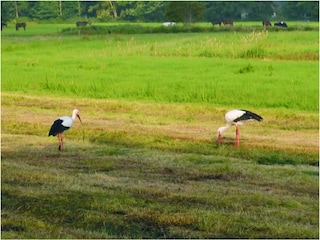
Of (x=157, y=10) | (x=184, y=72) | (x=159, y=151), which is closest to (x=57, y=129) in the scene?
(x=159, y=151)

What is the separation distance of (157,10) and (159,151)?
4331cm

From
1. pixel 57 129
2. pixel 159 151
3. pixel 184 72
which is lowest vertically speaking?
pixel 184 72

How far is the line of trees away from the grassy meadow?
A: 81.1 feet

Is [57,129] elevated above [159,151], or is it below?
above

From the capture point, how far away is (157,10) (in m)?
54.2

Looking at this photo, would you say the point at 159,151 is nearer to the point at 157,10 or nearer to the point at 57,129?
the point at 57,129

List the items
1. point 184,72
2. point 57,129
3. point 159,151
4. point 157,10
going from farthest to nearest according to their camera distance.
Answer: point 157,10
point 184,72
point 57,129
point 159,151

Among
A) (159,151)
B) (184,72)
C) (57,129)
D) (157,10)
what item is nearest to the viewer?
(159,151)

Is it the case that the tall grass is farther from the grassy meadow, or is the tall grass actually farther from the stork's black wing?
the stork's black wing

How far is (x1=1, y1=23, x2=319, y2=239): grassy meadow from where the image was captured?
294 inches

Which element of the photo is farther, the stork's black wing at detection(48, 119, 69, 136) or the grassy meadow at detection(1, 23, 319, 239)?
the stork's black wing at detection(48, 119, 69, 136)

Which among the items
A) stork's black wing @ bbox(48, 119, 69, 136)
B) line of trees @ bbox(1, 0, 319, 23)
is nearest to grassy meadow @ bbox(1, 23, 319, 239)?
stork's black wing @ bbox(48, 119, 69, 136)

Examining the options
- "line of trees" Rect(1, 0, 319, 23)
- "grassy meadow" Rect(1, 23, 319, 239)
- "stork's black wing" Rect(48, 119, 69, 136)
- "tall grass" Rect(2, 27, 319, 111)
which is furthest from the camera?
"line of trees" Rect(1, 0, 319, 23)

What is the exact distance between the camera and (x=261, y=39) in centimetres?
3123
